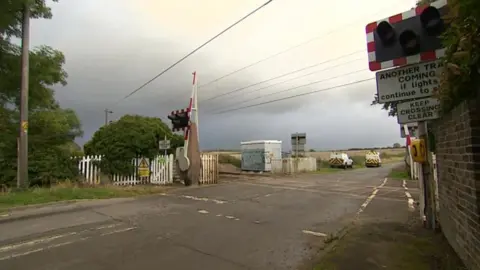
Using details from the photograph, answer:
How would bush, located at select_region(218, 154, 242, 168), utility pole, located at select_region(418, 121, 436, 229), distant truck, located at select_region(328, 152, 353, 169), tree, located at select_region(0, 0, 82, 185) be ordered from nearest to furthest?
utility pole, located at select_region(418, 121, 436, 229), tree, located at select_region(0, 0, 82, 185), bush, located at select_region(218, 154, 242, 168), distant truck, located at select_region(328, 152, 353, 169)

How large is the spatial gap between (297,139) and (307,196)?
18.2m

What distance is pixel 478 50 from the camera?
3098 mm

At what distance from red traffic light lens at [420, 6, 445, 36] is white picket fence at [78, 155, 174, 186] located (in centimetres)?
1533

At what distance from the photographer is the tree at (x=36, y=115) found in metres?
15.0

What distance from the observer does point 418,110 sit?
19.5 ft

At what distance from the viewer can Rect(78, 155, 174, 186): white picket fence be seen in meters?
16.6

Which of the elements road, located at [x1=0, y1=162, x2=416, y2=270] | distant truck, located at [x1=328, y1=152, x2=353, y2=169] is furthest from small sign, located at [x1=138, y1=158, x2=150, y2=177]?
distant truck, located at [x1=328, y1=152, x2=353, y2=169]

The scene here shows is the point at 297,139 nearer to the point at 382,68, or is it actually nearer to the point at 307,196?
the point at 307,196

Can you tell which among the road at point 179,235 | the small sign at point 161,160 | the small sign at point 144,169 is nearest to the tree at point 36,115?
the small sign at point 144,169

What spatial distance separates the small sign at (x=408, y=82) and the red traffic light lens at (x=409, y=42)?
0.28m

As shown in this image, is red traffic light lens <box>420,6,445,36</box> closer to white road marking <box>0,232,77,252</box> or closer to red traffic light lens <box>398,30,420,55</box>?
red traffic light lens <box>398,30,420,55</box>

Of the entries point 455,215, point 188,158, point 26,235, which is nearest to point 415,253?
point 455,215

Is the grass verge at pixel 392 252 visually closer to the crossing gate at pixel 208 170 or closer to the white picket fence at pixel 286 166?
the crossing gate at pixel 208 170

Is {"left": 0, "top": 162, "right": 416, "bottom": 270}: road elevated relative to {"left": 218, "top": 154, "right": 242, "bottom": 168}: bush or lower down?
lower down
